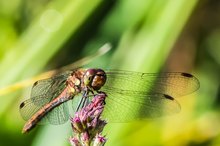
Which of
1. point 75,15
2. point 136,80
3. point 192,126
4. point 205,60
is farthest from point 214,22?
point 136,80

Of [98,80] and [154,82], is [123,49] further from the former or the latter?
[98,80]

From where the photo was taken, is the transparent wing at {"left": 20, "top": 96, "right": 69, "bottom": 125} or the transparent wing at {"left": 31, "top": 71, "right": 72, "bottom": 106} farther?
the transparent wing at {"left": 31, "top": 71, "right": 72, "bottom": 106}

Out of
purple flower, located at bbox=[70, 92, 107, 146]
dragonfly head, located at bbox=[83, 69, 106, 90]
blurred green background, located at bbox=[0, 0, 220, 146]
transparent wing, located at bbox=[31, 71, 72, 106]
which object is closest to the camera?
purple flower, located at bbox=[70, 92, 107, 146]

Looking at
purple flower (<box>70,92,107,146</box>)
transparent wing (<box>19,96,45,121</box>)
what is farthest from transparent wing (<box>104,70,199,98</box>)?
purple flower (<box>70,92,107,146</box>)

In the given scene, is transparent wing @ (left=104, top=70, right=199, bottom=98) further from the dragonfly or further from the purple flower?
the purple flower

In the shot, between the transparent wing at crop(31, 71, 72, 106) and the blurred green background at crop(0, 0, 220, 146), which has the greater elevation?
the blurred green background at crop(0, 0, 220, 146)

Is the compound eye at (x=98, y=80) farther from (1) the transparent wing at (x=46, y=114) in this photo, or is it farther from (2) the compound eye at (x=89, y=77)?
(1) the transparent wing at (x=46, y=114)

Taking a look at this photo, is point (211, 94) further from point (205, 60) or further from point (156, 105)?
point (156, 105)

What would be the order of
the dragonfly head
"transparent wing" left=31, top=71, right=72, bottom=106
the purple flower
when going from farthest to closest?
"transparent wing" left=31, top=71, right=72, bottom=106
the dragonfly head
the purple flower

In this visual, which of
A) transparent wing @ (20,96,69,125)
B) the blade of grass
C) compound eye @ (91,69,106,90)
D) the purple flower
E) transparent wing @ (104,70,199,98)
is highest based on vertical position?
the blade of grass
